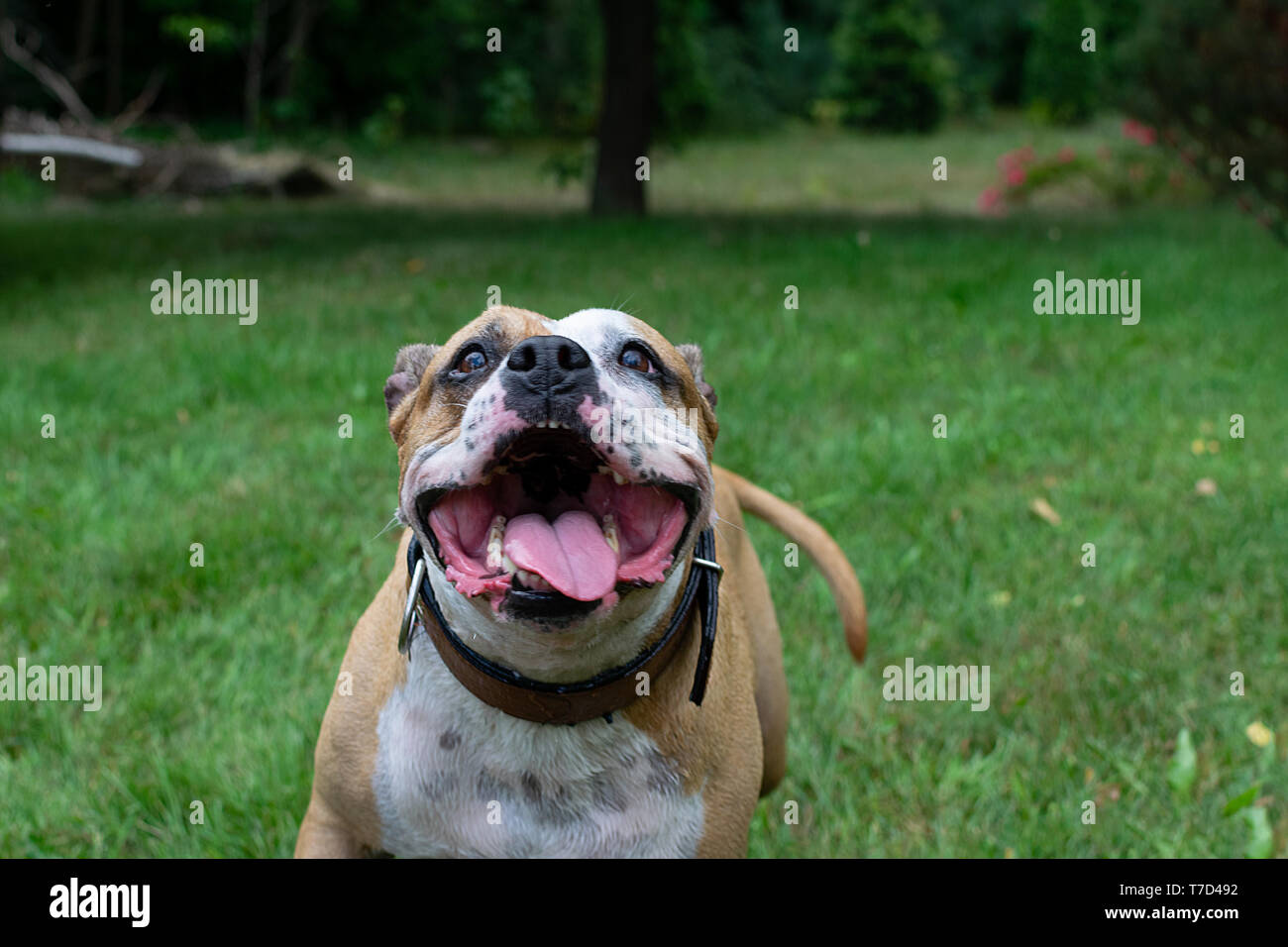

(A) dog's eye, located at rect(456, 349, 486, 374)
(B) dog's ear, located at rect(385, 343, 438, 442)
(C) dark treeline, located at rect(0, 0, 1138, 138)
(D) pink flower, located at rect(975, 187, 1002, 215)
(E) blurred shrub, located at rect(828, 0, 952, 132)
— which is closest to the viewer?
(A) dog's eye, located at rect(456, 349, 486, 374)

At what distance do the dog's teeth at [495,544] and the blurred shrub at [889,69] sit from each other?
2644 cm

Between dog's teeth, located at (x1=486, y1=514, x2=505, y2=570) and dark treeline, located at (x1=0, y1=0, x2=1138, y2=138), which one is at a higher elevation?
dark treeline, located at (x1=0, y1=0, x2=1138, y2=138)

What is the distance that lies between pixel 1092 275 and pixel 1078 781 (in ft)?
19.9

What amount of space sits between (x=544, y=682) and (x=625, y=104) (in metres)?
10.1

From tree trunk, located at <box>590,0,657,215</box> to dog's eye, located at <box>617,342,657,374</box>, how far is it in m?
9.52

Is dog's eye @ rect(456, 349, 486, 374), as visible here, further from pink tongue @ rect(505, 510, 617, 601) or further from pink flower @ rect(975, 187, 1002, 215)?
pink flower @ rect(975, 187, 1002, 215)

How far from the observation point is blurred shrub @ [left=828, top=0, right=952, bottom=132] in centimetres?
2603

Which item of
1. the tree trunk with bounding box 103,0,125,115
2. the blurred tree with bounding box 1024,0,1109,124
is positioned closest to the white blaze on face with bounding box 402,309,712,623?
the tree trunk with bounding box 103,0,125,115

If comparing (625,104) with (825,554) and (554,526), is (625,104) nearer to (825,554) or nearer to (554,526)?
(825,554)

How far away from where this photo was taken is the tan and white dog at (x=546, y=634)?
185cm

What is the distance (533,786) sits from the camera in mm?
2092

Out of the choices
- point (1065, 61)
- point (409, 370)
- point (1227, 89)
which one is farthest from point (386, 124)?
point (409, 370)

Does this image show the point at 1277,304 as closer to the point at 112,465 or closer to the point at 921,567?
the point at 921,567

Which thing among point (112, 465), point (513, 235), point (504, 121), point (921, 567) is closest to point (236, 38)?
point (504, 121)
